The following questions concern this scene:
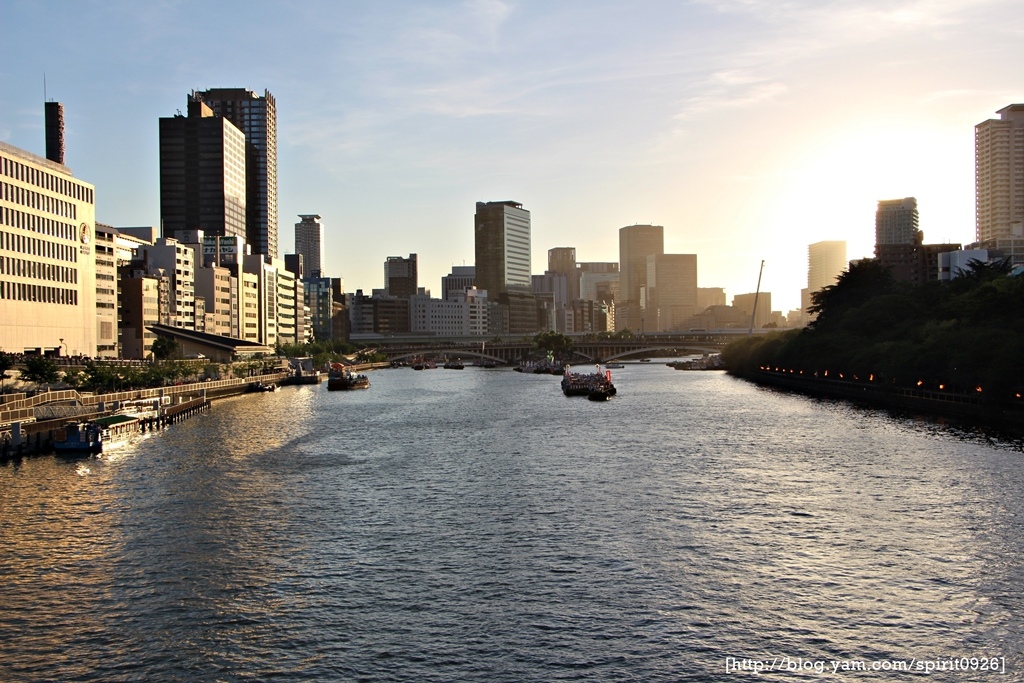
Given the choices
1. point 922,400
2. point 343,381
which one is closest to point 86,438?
point 922,400

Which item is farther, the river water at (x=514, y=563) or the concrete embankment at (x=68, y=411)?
the concrete embankment at (x=68, y=411)

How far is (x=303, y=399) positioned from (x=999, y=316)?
87130mm

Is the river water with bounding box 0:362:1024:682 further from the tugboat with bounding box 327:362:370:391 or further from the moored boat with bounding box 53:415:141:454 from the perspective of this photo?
the tugboat with bounding box 327:362:370:391

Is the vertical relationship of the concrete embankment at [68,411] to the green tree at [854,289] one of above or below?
below

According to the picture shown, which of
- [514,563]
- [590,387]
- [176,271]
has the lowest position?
[514,563]

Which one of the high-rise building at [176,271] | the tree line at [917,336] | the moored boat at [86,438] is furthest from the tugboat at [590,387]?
the high-rise building at [176,271]

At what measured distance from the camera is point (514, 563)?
118ft

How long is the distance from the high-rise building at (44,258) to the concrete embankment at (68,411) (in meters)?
14.3

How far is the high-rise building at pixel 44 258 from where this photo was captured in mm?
96750

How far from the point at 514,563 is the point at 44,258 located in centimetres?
8810

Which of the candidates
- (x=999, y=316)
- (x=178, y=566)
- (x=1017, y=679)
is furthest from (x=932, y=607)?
(x=999, y=316)

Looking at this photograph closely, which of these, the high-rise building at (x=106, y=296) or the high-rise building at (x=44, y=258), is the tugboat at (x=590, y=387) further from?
the high-rise building at (x=106, y=296)

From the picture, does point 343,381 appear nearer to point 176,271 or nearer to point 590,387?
point 590,387

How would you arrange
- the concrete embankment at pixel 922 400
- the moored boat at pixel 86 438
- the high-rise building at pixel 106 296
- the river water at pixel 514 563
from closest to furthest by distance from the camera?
the river water at pixel 514 563
the moored boat at pixel 86 438
the concrete embankment at pixel 922 400
the high-rise building at pixel 106 296
